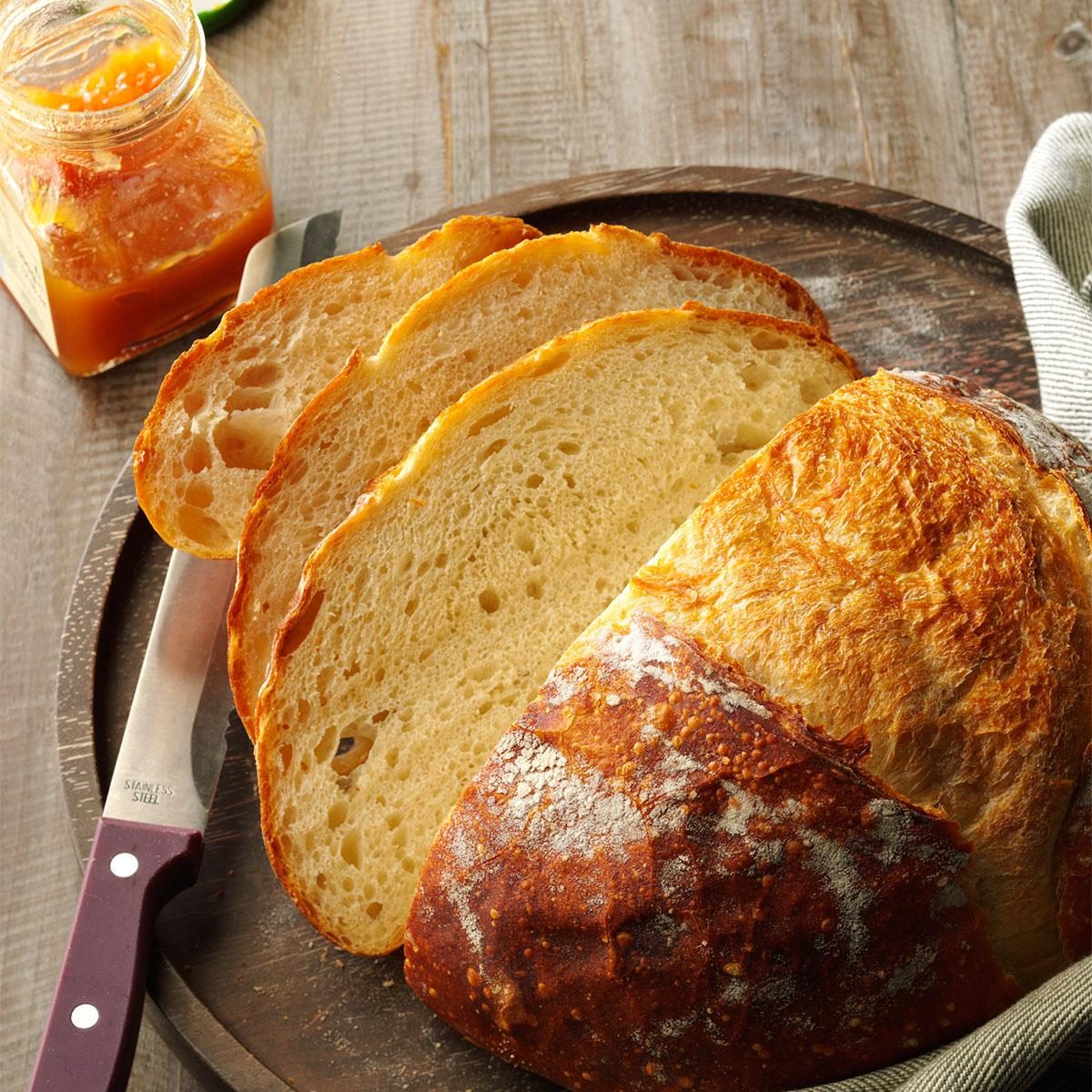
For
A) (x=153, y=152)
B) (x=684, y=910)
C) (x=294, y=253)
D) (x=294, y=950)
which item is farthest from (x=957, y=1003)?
(x=153, y=152)

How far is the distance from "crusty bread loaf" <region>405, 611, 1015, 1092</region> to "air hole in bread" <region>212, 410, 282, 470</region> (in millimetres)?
968

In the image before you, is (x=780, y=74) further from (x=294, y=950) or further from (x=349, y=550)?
(x=294, y=950)

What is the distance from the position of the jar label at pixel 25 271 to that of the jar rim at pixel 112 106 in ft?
0.81

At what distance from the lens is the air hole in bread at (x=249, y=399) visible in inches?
116

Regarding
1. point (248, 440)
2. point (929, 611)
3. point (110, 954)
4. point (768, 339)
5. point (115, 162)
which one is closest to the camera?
point (929, 611)

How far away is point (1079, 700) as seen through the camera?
2.28 metres

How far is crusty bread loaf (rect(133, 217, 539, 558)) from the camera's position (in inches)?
113

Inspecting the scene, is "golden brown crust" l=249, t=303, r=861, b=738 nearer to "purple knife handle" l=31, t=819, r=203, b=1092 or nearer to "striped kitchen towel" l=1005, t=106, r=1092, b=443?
"purple knife handle" l=31, t=819, r=203, b=1092

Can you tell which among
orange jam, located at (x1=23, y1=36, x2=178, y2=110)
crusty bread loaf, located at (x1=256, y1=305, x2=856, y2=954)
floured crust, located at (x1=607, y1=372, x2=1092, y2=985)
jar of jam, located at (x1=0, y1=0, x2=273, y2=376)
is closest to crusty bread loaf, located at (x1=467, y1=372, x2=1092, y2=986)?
floured crust, located at (x1=607, y1=372, x2=1092, y2=985)

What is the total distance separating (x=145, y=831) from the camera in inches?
103

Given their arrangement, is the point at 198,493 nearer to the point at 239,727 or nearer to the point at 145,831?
the point at 239,727

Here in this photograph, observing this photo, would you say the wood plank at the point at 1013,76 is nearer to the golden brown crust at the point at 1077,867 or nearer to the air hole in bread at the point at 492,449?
the air hole in bread at the point at 492,449

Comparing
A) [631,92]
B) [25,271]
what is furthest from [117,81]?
[631,92]

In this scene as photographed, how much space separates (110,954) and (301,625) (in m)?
0.66
